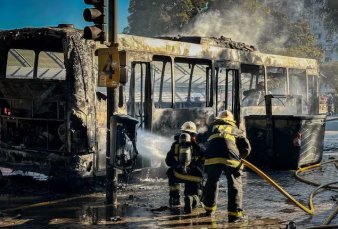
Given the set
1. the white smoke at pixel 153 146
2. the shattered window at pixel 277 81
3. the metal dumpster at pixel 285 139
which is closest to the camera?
the white smoke at pixel 153 146

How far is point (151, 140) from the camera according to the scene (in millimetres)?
9562

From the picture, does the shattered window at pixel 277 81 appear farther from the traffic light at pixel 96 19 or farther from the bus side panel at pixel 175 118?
the traffic light at pixel 96 19

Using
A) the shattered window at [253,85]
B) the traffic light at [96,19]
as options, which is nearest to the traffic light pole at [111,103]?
the traffic light at [96,19]

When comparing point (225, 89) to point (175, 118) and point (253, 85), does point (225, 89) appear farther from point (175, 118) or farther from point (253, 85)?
point (175, 118)

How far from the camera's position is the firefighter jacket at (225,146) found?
6883mm

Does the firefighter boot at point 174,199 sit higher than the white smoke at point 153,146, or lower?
lower

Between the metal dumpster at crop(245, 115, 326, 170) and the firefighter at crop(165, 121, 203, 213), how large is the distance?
418cm

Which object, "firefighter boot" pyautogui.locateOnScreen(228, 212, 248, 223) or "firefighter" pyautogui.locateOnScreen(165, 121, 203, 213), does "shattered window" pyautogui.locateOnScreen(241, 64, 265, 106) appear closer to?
"firefighter" pyautogui.locateOnScreen(165, 121, 203, 213)

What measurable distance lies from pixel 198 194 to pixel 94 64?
2.81 m

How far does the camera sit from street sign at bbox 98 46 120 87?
7.33m

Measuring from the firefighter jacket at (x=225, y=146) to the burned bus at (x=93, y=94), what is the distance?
→ 5.14 feet

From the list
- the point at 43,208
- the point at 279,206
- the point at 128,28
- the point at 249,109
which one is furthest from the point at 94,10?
the point at 128,28

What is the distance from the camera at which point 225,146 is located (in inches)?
271

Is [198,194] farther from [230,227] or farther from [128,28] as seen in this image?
[128,28]
